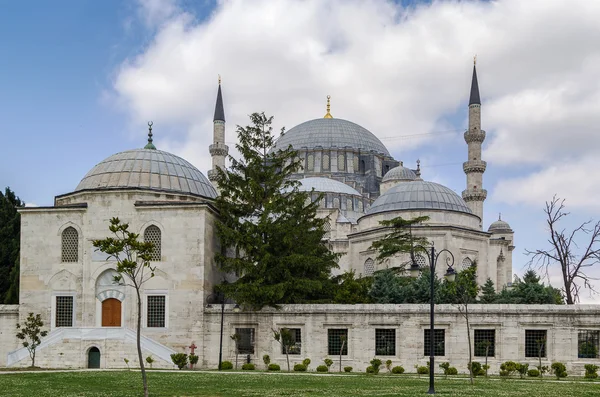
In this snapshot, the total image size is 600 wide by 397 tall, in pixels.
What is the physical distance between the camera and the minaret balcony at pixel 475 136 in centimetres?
5781

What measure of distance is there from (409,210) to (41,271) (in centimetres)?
2218

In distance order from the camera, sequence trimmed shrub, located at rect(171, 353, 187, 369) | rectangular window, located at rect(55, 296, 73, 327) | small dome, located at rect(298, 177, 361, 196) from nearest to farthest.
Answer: trimmed shrub, located at rect(171, 353, 187, 369)
rectangular window, located at rect(55, 296, 73, 327)
small dome, located at rect(298, 177, 361, 196)

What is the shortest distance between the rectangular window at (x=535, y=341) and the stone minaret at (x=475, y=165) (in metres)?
26.7

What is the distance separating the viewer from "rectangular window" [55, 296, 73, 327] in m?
34.5

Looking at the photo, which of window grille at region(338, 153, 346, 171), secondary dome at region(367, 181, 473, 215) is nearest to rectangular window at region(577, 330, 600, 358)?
secondary dome at region(367, 181, 473, 215)

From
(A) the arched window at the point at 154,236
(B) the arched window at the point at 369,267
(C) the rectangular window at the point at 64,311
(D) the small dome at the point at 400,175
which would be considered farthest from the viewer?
(D) the small dome at the point at 400,175

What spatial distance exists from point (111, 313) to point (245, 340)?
6.33 m

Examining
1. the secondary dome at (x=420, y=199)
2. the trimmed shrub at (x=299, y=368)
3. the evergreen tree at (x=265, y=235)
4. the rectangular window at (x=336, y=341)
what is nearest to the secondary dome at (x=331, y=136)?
the secondary dome at (x=420, y=199)

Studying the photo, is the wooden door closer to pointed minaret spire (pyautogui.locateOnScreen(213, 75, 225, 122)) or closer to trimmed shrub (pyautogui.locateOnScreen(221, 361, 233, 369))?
trimmed shrub (pyautogui.locateOnScreen(221, 361, 233, 369))

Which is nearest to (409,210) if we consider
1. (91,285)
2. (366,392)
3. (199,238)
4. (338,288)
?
(338,288)

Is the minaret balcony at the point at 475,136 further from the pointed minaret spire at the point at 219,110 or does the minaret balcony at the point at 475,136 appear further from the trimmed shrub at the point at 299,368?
the trimmed shrub at the point at 299,368

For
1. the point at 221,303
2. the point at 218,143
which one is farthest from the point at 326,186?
the point at 221,303

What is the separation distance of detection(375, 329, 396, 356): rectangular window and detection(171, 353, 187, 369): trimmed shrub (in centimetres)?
801

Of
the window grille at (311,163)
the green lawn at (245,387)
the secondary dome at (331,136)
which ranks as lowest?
the green lawn at (245,387)
